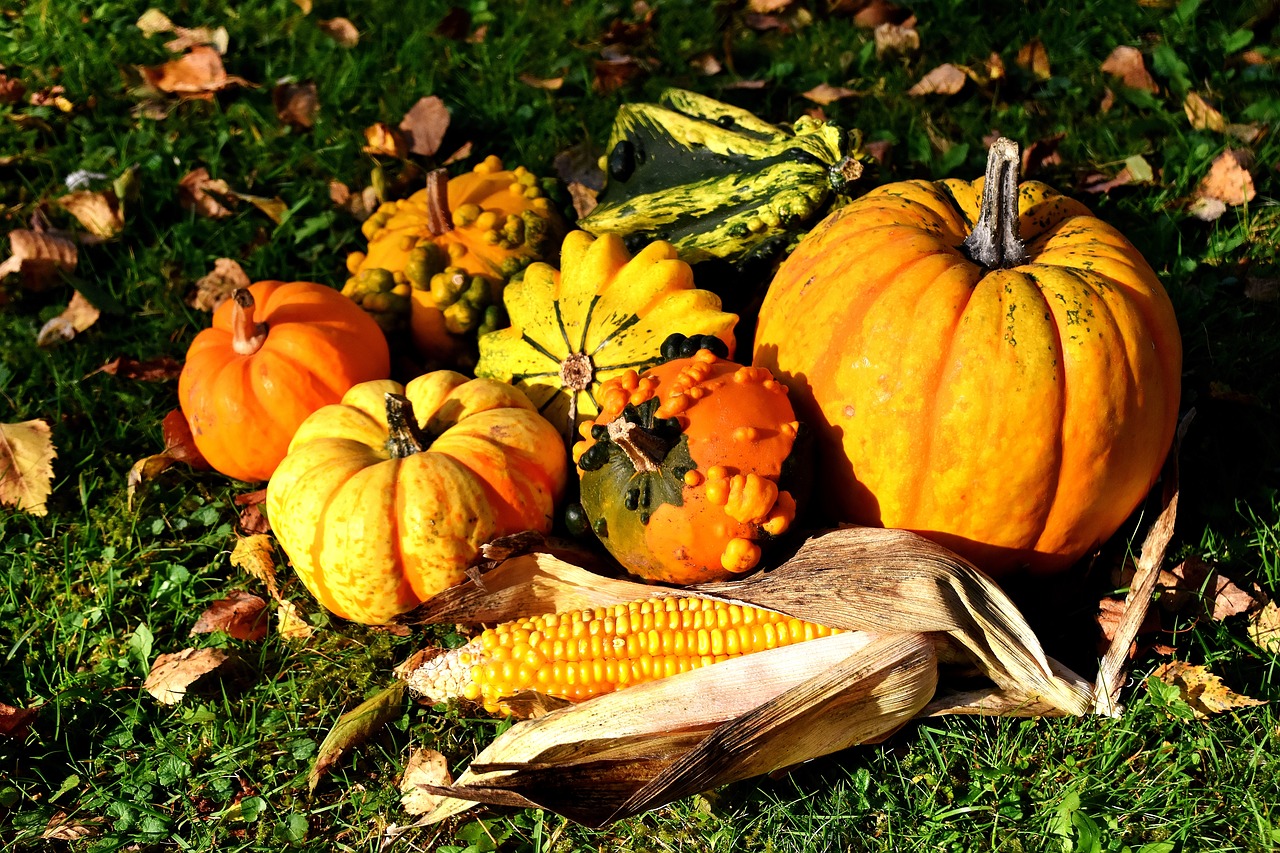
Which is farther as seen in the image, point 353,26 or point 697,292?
point 353,26

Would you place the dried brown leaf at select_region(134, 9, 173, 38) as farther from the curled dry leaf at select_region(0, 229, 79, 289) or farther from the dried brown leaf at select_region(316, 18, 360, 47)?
the curled dry leaf at select_region(0, 229, 79, 289)

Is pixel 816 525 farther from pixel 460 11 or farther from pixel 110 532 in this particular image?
pixel 460 11

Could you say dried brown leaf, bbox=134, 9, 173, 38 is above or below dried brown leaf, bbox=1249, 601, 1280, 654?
above

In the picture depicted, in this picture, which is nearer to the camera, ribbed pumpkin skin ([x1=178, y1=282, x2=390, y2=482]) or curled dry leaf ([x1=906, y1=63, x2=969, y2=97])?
ribbed pumpkin skin ([x1=178, y1=282, x2=390, y2=482])

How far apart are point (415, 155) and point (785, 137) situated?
1.93 meters

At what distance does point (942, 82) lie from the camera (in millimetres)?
5129

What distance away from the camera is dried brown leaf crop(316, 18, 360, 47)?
5.71 metres

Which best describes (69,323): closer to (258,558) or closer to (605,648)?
(258,558)

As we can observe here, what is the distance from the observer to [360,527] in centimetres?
314

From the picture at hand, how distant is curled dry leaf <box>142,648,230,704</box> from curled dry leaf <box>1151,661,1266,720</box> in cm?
283

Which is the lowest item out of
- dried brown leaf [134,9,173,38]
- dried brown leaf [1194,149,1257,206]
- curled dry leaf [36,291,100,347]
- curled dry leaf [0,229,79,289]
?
curled dry leaf [36,291,100,347]

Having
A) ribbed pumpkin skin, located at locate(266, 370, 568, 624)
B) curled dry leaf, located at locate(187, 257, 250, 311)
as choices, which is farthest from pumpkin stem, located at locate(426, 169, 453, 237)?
curled dry leaf, located at locate(187, 257, 250, 311)

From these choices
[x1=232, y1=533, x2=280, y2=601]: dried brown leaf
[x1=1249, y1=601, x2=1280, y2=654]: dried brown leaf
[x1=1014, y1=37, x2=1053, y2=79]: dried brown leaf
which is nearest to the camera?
[x1=1249, y1=601, x2=1280, y2=654]: dried brown leaf

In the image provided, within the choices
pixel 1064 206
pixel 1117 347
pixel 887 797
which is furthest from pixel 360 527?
pixel 1064 206
